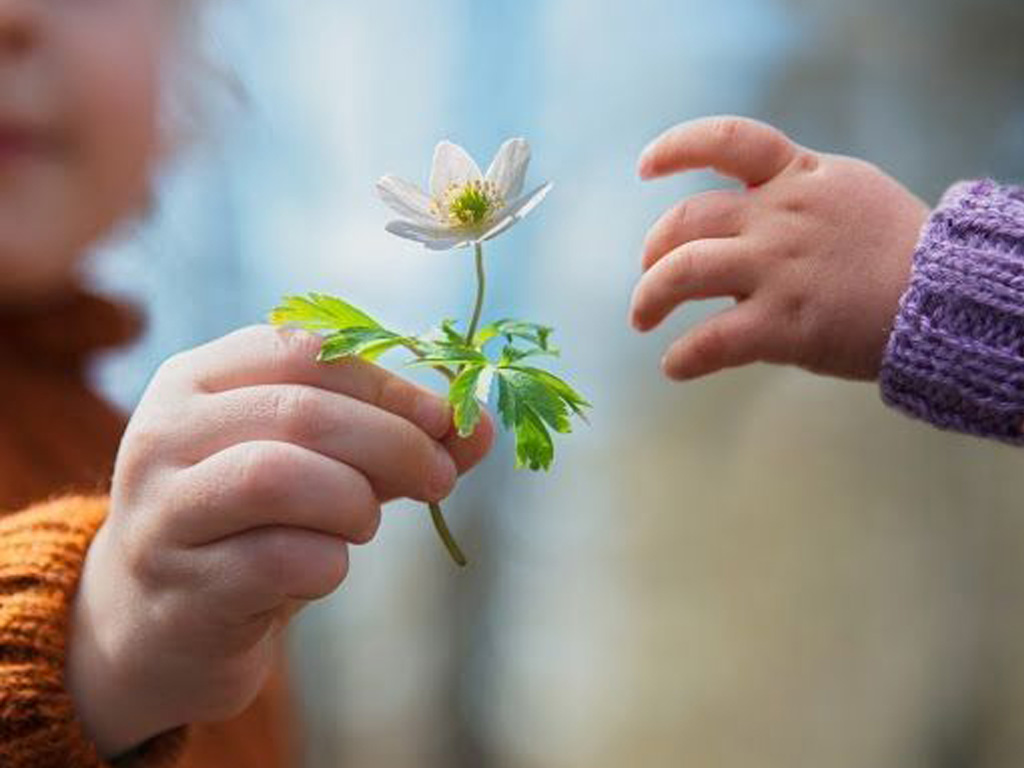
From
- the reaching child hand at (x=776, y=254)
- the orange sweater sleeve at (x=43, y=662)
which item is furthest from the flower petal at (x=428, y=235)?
the orange sweater sleeve at (x=43, y=662)

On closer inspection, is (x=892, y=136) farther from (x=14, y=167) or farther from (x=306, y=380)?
(x=306, y=380)

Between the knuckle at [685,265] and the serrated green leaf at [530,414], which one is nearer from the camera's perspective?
the serrated green leaf at [530,414]

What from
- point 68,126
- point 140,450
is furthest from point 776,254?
point 68,126

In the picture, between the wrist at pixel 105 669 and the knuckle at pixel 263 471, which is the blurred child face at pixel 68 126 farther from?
the knuckle at pixel 263 471

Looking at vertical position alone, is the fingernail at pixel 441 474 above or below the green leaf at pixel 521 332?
below

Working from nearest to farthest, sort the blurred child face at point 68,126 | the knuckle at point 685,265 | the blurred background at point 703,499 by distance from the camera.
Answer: the knuckle at point 685,265, the blurred child face at point 68,126, the blurred background at point 703,499

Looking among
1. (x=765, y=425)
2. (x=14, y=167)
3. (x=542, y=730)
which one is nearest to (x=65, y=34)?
(x=14, y=167)
